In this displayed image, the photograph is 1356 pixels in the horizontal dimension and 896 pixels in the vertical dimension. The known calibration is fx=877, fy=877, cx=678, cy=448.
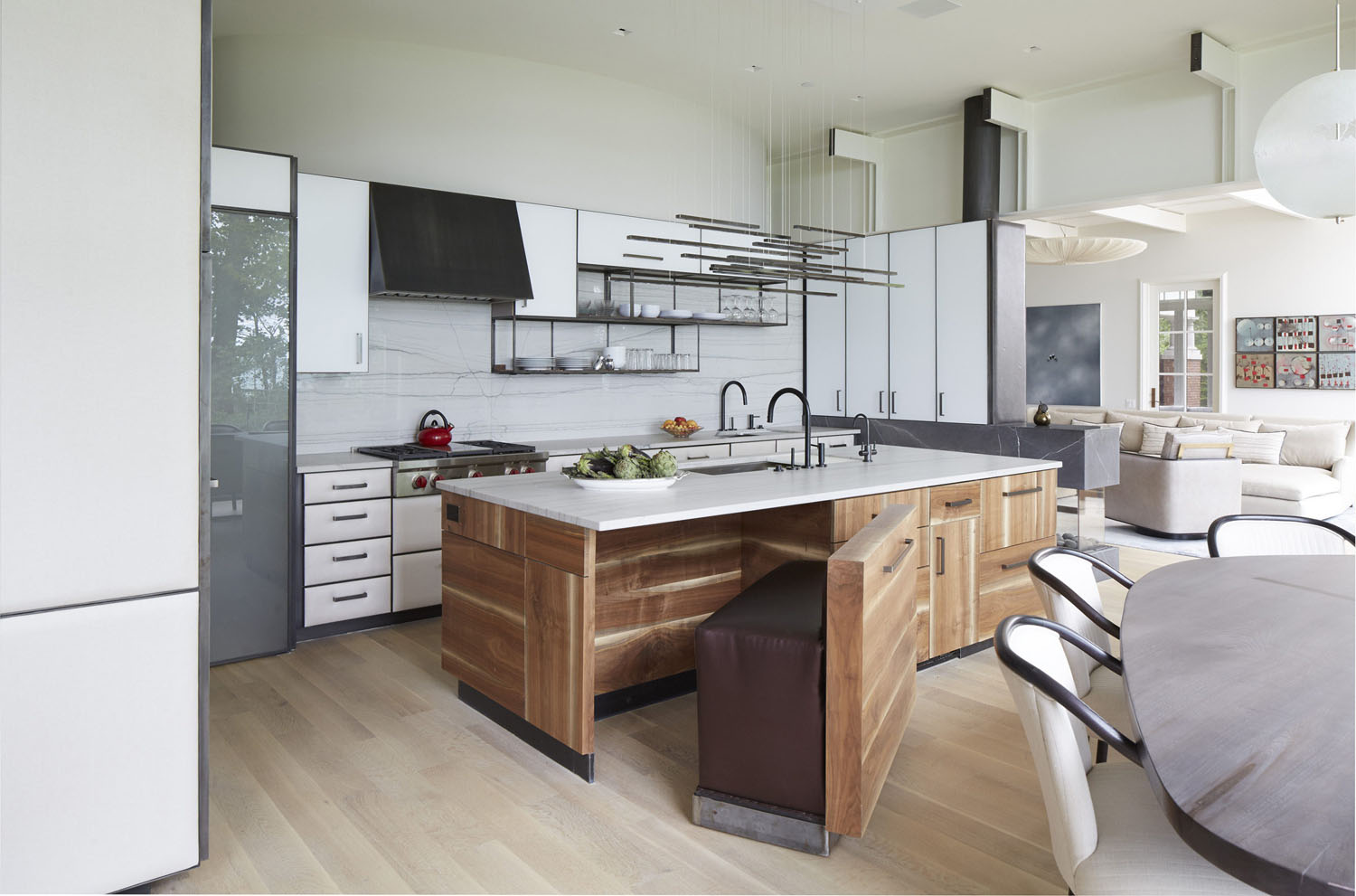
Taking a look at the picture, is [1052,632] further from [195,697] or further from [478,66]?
[478,66]

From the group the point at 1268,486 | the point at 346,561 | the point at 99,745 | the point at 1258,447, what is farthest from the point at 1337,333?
the point at 99,745

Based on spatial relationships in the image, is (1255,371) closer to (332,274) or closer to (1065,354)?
(1065,354)

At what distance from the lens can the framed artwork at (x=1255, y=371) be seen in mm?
9102

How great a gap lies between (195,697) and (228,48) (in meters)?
3.97

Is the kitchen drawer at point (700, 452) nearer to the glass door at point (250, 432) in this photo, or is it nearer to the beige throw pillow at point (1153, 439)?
the glass door at point (250, 432)

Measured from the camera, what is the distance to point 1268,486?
286 inches

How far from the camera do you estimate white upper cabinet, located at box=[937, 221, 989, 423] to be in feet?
20.2

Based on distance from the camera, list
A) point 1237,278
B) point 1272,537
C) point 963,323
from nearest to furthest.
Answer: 1. point 1272,537
2. point 963,323
3. point 1237,278

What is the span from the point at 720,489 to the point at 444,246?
8.06 feet

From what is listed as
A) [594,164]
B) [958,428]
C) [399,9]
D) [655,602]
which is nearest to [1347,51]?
[958,428]

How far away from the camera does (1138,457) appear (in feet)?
23.2

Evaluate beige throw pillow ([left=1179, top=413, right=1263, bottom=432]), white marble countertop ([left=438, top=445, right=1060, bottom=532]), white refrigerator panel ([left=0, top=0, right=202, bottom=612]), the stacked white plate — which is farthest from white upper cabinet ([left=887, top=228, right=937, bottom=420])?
white refrigerator panel ([left=0, top=0, right=202, bottom=612])

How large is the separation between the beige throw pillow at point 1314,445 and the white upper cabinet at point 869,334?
13.9 feet

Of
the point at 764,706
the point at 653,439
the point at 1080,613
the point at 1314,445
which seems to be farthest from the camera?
the point at 1314,445
